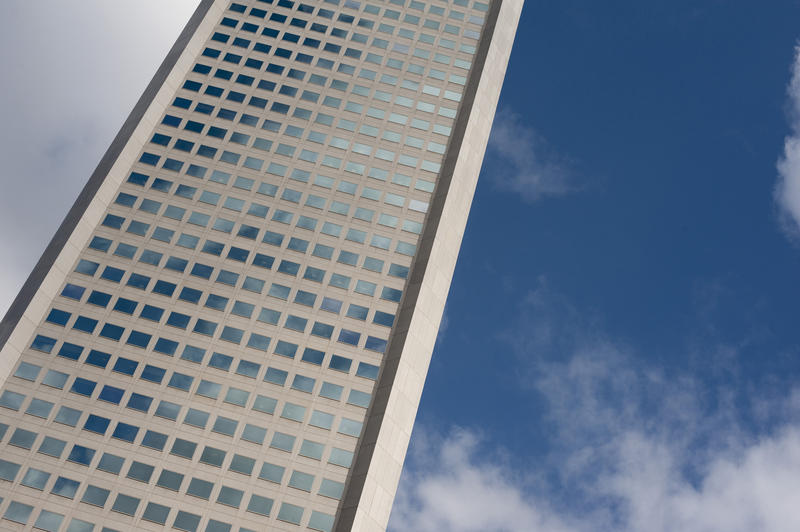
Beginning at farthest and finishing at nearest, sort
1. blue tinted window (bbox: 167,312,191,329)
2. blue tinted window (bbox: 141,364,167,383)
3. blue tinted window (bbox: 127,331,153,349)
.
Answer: blue tinted window (bbox: 167,312,191,329)
blue tinted window (bbox: 127,331,153,349)
blue tinted window (bbox: 141,364,167,383)

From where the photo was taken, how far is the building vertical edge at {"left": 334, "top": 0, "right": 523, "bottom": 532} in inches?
2756

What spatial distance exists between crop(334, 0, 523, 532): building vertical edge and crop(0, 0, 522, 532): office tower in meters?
0.24

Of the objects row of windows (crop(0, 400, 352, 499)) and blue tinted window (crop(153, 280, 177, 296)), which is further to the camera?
blue tinted window (crop(153, 280, 177, 296))

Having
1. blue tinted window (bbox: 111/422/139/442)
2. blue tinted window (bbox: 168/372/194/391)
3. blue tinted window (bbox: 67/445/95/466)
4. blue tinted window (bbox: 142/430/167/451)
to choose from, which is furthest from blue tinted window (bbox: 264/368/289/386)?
blue tinted window (bbox: 67/445/95/466)

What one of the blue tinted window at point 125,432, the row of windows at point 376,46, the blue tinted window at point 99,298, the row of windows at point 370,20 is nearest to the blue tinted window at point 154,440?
the blue tinted window at point 125,432

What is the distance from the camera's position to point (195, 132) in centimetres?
9150

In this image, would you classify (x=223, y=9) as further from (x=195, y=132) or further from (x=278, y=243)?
(x=278, y=243)

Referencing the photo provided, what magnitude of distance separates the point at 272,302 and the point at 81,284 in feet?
61.9

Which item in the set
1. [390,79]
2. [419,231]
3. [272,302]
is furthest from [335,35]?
[272,302]

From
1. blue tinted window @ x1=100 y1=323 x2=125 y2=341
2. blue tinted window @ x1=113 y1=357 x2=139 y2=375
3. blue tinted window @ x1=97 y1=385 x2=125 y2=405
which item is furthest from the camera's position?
blue tinted window @ x1=100 y1=323 x2=125 y2=341

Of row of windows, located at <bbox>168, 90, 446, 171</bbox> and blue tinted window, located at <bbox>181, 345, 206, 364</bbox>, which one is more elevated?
row of windows, located at <bbox>168, 90, 446, 171</bbox>

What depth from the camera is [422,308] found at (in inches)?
3164

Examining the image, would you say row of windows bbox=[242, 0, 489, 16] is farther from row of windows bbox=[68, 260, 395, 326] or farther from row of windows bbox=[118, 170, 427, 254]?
row of windows bbox=[68, 260, 395, 326]

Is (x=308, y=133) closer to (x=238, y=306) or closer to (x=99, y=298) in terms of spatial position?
(x=238, y=306)
